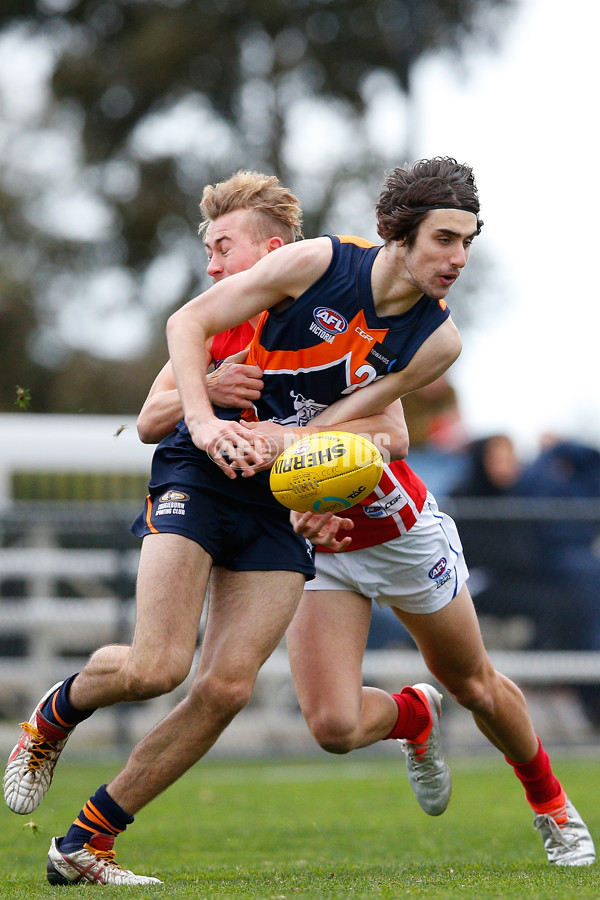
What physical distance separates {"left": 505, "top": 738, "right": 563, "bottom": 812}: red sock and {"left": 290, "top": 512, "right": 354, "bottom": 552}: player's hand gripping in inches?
62.5

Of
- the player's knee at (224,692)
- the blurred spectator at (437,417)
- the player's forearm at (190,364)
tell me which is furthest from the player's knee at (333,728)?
the blurred spectator at (437,417)

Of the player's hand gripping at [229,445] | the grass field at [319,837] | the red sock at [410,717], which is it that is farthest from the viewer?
the red sock at [410,717]

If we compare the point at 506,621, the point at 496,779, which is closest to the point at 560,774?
the point at 496,779

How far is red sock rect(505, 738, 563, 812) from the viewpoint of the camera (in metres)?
5.32

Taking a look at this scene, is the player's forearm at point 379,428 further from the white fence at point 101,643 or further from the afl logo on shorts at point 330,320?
the white fence at point 101,643

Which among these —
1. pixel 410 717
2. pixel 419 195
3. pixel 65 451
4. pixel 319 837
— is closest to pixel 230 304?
pixel 419 195

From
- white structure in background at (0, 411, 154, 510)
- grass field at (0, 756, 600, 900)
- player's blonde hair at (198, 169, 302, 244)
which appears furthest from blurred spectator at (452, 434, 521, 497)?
player's blonde hair at (198, 169, 302, 244)

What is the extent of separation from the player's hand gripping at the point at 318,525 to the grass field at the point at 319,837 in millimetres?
1170

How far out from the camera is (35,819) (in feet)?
22.4

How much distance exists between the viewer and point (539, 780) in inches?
210

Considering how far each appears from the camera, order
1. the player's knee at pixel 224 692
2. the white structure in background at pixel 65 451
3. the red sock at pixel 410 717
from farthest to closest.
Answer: the white structure in background at pixel 65 451 < the red sock at pixel 410 717 < the player's knee at pixel 224 692

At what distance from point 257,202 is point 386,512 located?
134 centimetres

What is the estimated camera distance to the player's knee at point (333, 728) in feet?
16.3

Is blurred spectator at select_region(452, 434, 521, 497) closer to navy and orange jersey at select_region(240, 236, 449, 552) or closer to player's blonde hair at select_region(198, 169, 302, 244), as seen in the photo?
player's blonde hair at select_region(198, 169, 302, 244)
